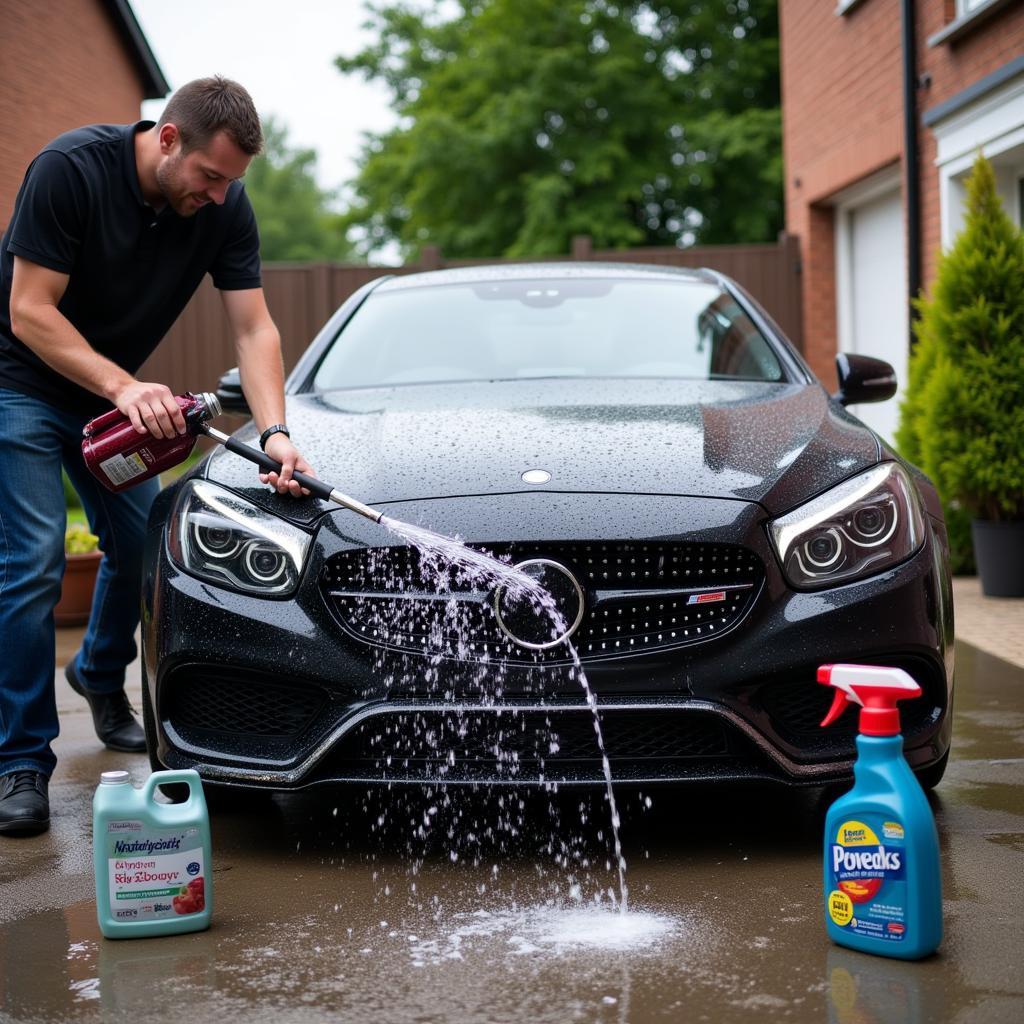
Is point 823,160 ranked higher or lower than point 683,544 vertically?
higher

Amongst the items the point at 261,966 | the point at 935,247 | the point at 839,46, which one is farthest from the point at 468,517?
the point at 839,46

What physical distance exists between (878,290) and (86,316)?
9.69 meters

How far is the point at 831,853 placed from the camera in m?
2.69

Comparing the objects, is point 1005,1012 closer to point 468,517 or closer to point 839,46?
point 468,517

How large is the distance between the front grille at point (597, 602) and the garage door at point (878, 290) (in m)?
8.48

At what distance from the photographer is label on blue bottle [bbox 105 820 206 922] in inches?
111

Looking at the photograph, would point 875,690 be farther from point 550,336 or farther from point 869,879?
point 550,336

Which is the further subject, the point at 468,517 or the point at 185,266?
the point at 185,266

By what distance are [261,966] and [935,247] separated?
8594mm

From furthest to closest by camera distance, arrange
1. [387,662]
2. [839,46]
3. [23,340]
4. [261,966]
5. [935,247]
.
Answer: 1. [839,46]
2. [935,247]
3. [23,340]
4. [387,662]
5. [261,966]

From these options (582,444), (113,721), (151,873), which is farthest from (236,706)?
(113,721)

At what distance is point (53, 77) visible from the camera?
Result: 1728 centimetres

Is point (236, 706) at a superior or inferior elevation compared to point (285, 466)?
inferior

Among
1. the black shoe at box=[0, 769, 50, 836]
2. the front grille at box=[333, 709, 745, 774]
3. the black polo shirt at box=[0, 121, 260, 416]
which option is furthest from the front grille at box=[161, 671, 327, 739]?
the black polo shirt at box=[0, 121, 260, 416]
